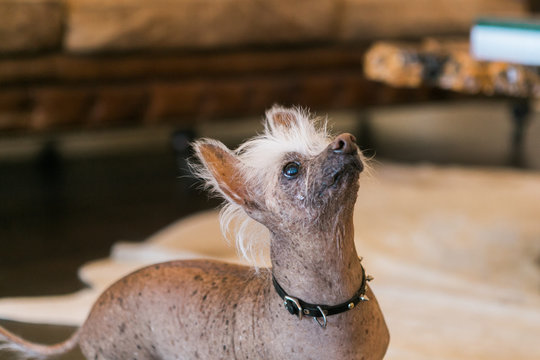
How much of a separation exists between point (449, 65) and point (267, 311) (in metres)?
0.87

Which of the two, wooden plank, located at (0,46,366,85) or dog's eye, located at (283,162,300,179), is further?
wooden plank, located at (0,46,366,85)

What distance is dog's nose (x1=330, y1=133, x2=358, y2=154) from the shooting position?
706 millimetres

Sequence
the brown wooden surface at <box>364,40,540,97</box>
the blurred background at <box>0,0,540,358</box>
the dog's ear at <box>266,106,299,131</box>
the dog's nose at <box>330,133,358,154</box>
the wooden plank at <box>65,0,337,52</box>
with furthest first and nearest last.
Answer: the wooden plank at <box>65,0,337,52</box>, the blurred background at <box>0,0,540,358</box>, the brown wooden surface at <box>364,40,540,97</box>, the dog's ear at <box>266,106,299,131</box>, the dog's nose at <box>330,133,358,154</box>

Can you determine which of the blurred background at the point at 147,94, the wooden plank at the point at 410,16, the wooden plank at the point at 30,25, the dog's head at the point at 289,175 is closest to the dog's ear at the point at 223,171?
the dog's head at the point at 289,175

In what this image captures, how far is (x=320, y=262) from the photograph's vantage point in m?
0.76

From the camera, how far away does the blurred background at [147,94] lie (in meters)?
1.97

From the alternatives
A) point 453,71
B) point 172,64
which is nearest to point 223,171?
point 453,71

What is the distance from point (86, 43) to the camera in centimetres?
212

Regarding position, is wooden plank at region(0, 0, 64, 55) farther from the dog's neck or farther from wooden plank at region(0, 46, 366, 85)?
the dog's neck

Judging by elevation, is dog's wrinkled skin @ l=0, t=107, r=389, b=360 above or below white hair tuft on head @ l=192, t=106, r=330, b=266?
below

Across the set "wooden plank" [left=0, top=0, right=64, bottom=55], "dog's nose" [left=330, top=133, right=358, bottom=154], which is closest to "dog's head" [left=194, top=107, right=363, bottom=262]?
"dog's nose" [left=330, top=133, right=358, bottom=154]

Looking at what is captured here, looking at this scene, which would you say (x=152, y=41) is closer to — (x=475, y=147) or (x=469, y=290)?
(x=469, y=290)

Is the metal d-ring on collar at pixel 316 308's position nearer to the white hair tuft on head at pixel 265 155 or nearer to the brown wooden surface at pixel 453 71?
the white hair tuft on head at pixel 265 155

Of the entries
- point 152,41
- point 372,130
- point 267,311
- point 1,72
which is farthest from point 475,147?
point 267,311
